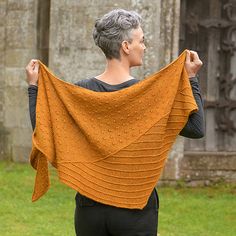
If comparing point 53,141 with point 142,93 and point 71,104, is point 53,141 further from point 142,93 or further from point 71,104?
point 142,93

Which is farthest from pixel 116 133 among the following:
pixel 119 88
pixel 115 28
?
pixel 115 28

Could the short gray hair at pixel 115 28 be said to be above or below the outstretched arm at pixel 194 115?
above

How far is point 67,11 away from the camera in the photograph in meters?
10.3

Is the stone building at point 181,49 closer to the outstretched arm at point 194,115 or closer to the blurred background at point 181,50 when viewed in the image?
the blurred background at point 181,50

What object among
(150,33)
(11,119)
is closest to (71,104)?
(150,33)

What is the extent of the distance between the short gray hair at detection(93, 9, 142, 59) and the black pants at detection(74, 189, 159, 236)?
0.73 m

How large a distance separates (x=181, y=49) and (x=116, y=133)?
6.79m

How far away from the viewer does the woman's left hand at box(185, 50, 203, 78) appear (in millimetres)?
3846

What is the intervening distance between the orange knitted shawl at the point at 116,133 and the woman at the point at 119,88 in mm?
42

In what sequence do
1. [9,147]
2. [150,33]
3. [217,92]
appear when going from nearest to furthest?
[150,33], [217,92], [9,147]

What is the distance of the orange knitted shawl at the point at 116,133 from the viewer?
147 inches

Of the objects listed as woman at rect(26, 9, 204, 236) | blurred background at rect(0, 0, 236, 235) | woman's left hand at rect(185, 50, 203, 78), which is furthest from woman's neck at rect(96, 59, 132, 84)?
blurred background at rect(0, 0, 236, 235)

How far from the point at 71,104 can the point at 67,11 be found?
→ 21.6 feet

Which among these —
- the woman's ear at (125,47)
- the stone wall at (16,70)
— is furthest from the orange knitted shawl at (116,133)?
the stone wall at (16,70)
